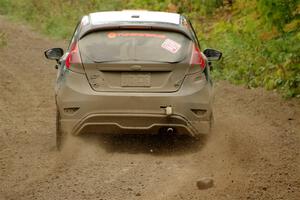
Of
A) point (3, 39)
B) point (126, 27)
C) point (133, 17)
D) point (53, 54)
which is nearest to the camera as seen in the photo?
point (126, 27)

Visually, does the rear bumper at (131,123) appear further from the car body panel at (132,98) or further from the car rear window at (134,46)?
the car rear window at (134,46)

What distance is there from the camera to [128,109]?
8688 millimetres

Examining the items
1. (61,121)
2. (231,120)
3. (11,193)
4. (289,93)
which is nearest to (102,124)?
(61,121)

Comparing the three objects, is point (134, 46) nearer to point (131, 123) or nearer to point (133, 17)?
point (133, 17)

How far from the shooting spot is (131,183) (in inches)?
300

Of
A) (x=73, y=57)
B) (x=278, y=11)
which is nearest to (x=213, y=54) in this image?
(x=73, y=57)

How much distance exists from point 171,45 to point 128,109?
985 millimetres

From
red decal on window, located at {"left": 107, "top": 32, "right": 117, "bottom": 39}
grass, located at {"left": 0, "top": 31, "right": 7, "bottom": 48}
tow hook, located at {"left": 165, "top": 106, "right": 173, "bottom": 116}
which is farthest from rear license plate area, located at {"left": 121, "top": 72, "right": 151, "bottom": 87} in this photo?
grass, located at {"left": 0, "top": 31, "right": 7, "bottom": 48}

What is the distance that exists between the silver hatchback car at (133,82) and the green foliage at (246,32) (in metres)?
4.03

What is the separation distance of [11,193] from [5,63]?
11941 millimetres

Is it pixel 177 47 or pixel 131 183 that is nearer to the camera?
pixel 131 183

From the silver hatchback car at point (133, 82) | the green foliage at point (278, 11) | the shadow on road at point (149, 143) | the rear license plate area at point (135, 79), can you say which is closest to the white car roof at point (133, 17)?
the silver hatchback car at point (133, 82)

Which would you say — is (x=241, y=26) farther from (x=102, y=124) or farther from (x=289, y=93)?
(x=102, y=124)

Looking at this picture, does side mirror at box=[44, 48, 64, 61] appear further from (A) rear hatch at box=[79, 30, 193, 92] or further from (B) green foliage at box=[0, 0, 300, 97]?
(B) green foliage at box=[0, 0, 300, 97]
